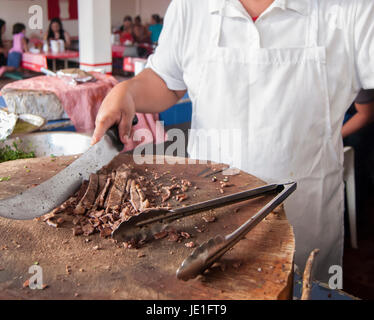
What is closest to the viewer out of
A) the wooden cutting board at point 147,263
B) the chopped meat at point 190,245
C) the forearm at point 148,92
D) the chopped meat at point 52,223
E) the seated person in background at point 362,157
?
the wooden cutting board at point 147,263

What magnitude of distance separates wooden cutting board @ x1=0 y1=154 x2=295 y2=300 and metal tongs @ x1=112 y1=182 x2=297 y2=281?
1.4 inches

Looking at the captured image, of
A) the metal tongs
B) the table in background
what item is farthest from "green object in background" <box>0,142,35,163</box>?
the table in background

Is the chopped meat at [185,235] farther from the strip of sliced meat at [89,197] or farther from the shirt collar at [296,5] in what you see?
the shirt collar at [296,5]

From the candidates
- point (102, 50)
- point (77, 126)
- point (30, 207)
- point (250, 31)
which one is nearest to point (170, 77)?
point (250, 31)

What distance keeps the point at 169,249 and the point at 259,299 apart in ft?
0.97

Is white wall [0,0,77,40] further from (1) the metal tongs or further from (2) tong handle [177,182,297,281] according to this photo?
(2) tong handle [177,182,297,281]

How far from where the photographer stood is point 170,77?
2023mm

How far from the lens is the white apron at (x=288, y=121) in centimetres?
174

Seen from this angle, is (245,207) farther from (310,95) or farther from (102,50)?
(102,50)

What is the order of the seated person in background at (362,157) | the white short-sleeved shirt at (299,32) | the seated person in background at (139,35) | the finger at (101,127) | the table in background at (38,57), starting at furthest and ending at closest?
1. the seated person in background at (139,35)
2. the table in background at (38,57)
3. the seated person in background at (362,157)
4. the white short-sleeved shirt at (299,32)
5. the finger at (101,127)

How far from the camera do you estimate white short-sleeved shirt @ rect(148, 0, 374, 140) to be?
1688 mm

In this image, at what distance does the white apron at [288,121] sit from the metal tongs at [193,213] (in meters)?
0.47

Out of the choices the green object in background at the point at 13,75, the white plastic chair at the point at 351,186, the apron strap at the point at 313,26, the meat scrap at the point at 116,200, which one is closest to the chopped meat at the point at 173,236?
the meat scrap at the point at 116,200

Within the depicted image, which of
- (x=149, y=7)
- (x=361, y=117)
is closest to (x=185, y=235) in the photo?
(x=361, y=117)
